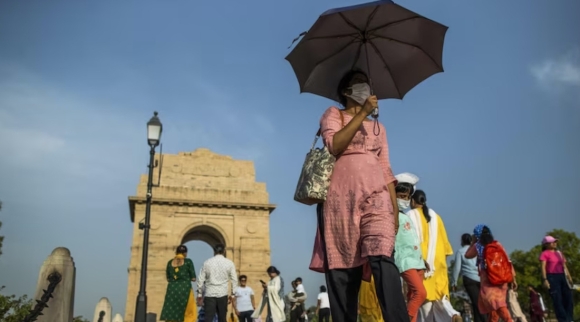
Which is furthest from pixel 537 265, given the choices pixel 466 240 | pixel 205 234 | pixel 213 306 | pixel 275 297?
pixel 213 306

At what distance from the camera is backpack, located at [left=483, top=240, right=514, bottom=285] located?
609 cm

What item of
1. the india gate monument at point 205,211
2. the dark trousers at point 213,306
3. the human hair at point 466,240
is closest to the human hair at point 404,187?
the human hair at point 466,240

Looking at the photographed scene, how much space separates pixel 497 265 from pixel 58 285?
18.5 ft

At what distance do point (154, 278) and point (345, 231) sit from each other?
2755 cm

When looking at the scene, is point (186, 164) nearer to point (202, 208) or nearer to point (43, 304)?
point (202, 208)

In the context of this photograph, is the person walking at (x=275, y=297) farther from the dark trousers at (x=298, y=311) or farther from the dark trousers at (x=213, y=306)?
the dark trousers at (x=213, y=306)

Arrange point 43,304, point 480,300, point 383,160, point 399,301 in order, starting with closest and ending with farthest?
point 399,301 → point 383,160 → point 43,304 → point 480,300

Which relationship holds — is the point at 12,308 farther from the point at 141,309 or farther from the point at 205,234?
the point at 205,234

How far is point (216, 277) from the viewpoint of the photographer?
9.11 metres

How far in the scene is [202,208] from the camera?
3091 centimetres

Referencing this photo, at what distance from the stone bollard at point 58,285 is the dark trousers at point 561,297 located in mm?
7406

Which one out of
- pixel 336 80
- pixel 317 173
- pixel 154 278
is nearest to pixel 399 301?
pixel 317 173

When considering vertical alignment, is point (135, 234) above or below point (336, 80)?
above

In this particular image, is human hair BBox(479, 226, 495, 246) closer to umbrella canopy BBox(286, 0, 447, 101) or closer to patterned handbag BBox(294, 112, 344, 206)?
umbrella canopy BBox(286, 0, 447, 101)
